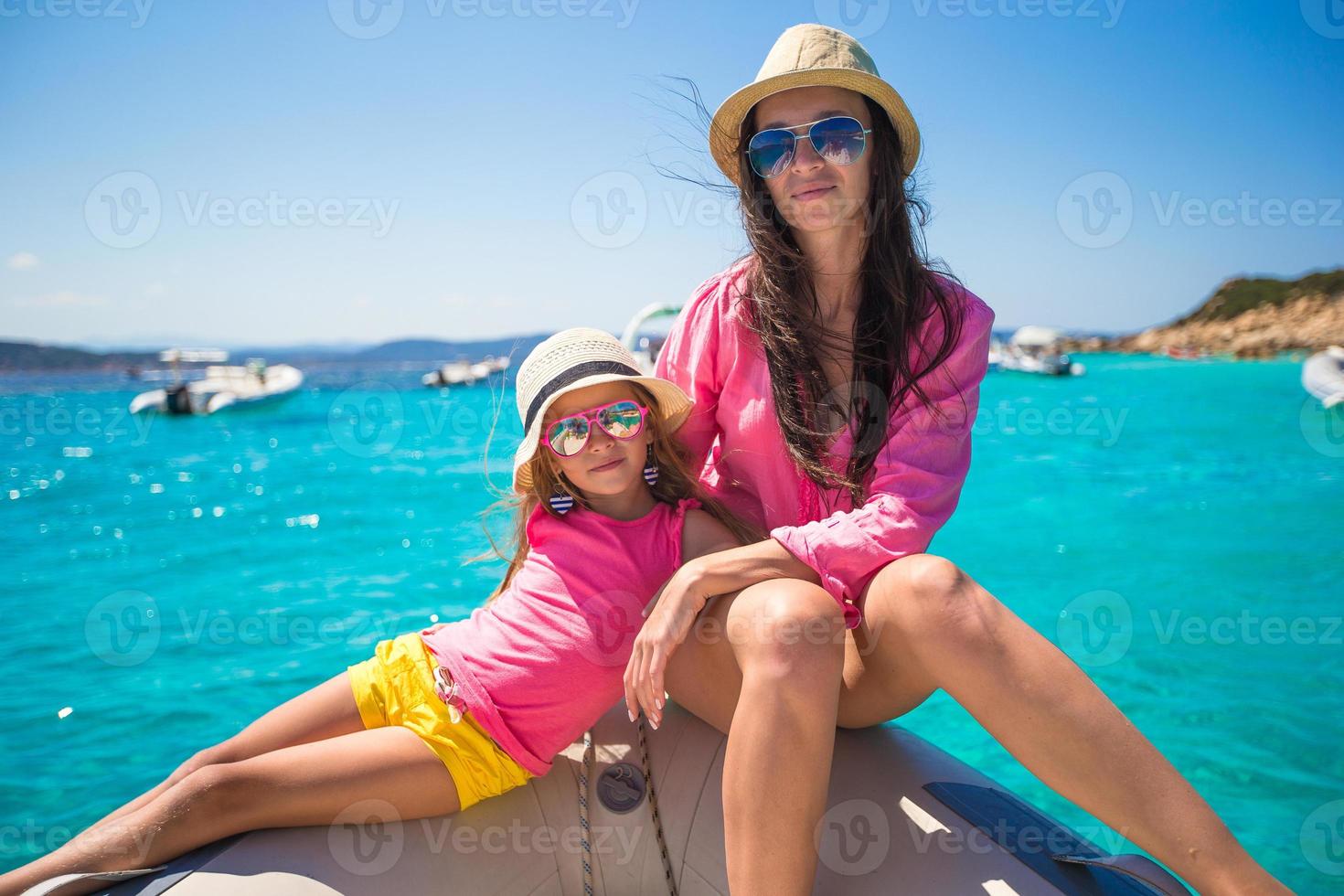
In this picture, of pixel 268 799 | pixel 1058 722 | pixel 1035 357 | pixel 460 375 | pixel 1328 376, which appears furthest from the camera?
pixel 460 375

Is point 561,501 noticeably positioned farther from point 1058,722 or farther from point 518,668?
point 1058,722

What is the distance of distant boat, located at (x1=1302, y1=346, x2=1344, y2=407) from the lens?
17641 millimetres

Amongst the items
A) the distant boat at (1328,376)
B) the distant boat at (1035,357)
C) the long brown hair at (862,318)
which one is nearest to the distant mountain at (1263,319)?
the distant boat at (1035,357)

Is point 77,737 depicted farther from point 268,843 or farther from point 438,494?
point 438,494

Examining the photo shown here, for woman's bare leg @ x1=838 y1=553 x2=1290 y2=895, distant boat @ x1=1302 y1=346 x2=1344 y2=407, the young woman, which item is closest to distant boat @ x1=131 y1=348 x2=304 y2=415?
the young woman

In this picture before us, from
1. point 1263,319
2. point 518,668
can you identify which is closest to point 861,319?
point 518,668

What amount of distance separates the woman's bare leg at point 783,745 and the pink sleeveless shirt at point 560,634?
47cm

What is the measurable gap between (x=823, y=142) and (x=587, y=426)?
31.3 inches

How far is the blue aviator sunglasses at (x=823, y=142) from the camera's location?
6.05 ft

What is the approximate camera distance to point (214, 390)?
25.2 metres

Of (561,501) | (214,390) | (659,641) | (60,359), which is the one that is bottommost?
(60,359)

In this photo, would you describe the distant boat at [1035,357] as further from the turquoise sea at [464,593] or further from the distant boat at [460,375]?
the distant boat at [460,375]

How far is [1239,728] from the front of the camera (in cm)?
382

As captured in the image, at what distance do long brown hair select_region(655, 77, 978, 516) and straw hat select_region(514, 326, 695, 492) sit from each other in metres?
0.26
